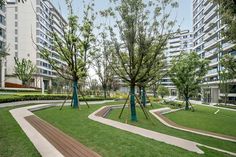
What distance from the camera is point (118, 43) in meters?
16.4

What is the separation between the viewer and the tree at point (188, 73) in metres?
31.6

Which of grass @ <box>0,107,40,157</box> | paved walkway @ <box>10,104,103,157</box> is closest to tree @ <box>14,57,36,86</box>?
grass @ <box>0,107,40,157</box>

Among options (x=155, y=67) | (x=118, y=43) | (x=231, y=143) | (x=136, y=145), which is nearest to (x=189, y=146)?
(x=136, y=145)

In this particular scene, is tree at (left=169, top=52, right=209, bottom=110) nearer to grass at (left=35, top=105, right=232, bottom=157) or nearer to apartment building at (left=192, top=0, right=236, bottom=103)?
grass at (left=35, top=105, right=232, bottom=157)

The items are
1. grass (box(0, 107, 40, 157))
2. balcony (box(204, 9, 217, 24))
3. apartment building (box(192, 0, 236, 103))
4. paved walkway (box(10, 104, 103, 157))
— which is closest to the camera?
grass (box(0, 107, 40, 157))

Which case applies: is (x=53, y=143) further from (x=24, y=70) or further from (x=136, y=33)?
(x=24, y=70)

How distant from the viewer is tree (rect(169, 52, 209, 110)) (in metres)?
31.6

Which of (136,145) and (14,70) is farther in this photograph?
(14,70)

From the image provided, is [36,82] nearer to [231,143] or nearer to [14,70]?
[14,70]

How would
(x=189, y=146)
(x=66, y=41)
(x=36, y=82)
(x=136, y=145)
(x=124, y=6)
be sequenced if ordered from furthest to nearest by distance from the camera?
(x=36, y=82), (x=66, y=41), (x=124, y=6), (x=189, y=146), (x=136, y=145)

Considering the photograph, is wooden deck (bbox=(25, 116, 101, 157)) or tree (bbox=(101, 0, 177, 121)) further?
tree (bbox=(101, 0, 177, 121))

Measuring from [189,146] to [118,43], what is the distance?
365 inches

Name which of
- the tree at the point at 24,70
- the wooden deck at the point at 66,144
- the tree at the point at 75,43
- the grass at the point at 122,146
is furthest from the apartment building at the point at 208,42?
the wooden deck at the point at 66,144

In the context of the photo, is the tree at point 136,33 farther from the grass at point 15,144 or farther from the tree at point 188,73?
the tree at point 188,73
